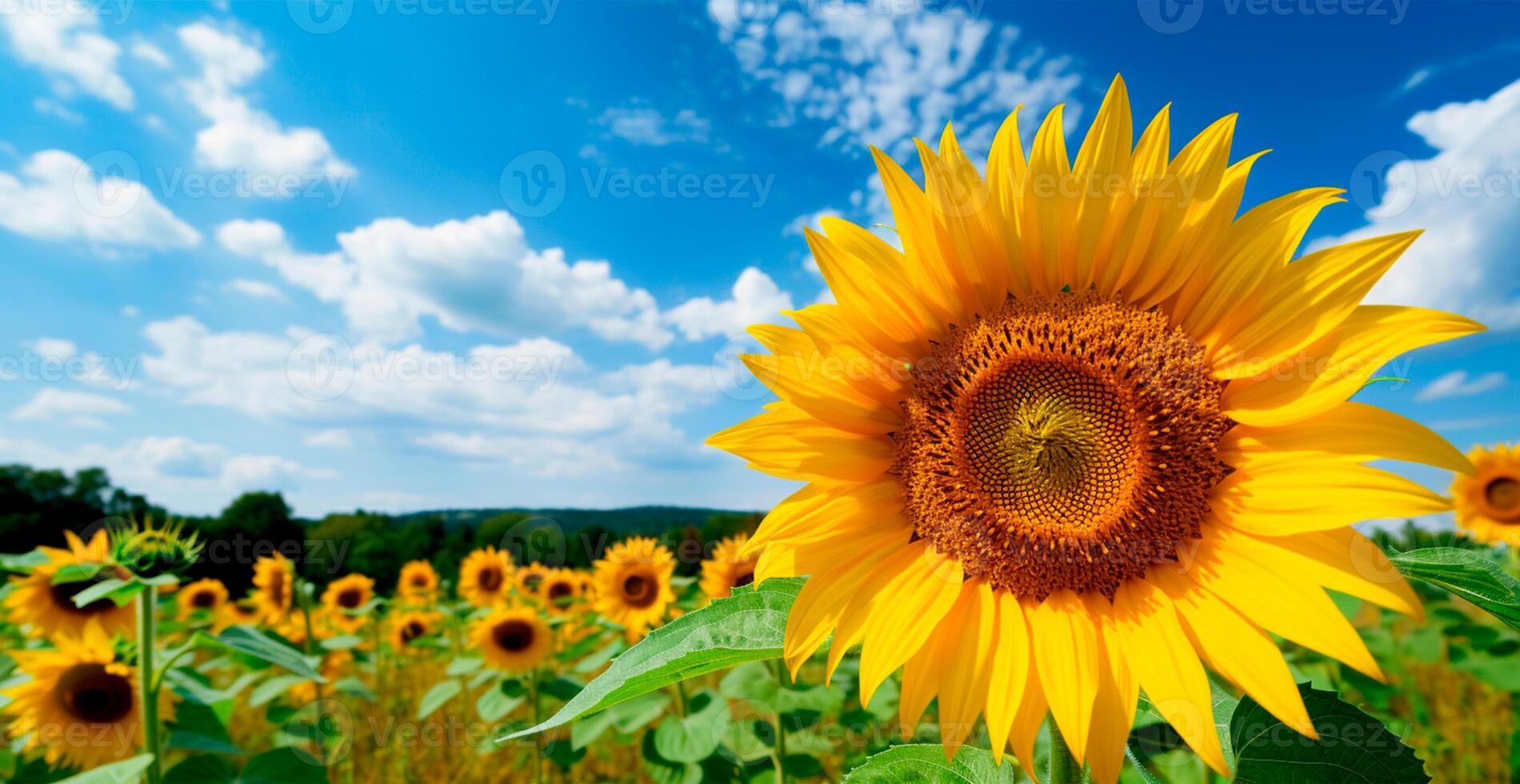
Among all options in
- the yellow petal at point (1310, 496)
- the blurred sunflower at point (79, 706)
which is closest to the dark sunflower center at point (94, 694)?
the blurred sunflower at point (79, 706)

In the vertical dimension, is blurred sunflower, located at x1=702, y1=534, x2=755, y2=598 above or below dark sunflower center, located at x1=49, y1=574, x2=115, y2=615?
below

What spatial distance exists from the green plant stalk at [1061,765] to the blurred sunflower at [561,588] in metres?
6.95

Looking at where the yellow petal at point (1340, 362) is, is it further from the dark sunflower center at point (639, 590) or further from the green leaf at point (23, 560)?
the dark sunflower center at point (639, 590)

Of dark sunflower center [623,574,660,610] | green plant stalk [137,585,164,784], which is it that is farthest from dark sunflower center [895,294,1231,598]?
dark sunflower center [623,574,660,610]

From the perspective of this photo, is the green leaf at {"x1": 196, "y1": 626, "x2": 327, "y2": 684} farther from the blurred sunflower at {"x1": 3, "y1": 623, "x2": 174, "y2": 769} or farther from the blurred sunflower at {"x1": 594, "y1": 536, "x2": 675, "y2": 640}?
→ the blurred sunflower at {"x1": 594, "y1": 536, "x2": 675, "y2": 640}

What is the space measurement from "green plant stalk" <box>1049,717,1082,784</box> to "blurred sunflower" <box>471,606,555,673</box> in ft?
21.1

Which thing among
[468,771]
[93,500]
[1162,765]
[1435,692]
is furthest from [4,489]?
[1435,692]

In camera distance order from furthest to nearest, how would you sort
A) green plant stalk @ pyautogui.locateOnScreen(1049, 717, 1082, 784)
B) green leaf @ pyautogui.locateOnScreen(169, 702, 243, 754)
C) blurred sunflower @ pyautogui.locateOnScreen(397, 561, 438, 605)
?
blurred sunflower @ pyautogui.locateOnScreen(397, 561, 438, 605), green leaf @ pyautogui.locateOnScreen(169, 702, 243, 754), green plant stalk @ pyautogui.locateOnScreen(1049, 717, 1082, 784)

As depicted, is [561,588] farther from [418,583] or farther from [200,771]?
[200,771]

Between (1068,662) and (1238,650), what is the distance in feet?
0.93

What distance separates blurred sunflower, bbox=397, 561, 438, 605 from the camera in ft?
33.4

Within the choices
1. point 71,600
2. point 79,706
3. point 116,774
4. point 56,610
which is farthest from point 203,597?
point 116,774

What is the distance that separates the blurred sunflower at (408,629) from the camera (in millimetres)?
8805

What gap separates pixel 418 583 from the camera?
10.6m
